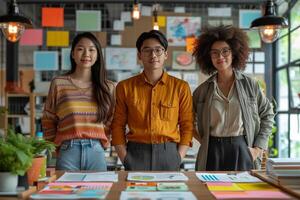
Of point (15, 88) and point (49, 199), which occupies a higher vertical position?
point (15, 88)

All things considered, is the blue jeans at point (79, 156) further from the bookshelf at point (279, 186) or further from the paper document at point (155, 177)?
the bookshelf at point (279, 186)

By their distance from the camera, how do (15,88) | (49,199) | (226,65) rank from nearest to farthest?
(49,199)
(226,65)
(15,88)

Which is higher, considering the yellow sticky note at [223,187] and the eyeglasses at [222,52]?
the eyeglasses at [222,52]

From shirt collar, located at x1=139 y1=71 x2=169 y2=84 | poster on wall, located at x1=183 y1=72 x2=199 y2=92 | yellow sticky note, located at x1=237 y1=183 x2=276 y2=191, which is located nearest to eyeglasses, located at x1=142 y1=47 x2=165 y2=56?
shirt collar, located at x1=139 y1=71 x2=169 y2=84

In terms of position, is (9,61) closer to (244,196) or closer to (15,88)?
(15,88)

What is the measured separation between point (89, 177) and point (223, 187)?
63 cm

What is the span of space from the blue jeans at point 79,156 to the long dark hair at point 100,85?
6.7 inches

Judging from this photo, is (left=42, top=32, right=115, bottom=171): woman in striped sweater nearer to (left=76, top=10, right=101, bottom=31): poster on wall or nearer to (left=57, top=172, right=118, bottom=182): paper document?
(left=57, top=172, right=118, bottom=182): paper document

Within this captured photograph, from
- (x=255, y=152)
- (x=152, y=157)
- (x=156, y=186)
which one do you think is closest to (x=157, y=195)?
(x=156, y=186)

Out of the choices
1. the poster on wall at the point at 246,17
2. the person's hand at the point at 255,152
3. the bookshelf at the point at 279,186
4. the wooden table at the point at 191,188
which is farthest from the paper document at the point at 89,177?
the poster on wall at the point at 246,17

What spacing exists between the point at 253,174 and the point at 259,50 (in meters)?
4.35

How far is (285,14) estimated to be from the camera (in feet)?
19.3

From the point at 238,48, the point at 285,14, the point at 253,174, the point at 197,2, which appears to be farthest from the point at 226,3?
the point at 253,174

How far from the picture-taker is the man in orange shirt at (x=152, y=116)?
2475 millimetres
